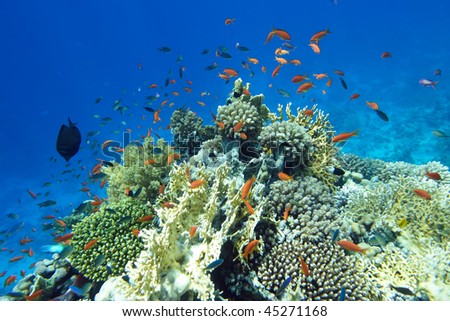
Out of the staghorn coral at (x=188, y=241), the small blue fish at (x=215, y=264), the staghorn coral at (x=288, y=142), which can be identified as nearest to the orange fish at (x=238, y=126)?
the staghorn coral at (x=288, y=142)

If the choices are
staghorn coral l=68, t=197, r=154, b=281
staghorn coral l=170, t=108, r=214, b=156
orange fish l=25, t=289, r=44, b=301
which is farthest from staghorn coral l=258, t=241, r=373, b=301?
staghorn coral l=170, t=108, r=214, b=156

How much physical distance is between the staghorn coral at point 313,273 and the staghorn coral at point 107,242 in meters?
2.41

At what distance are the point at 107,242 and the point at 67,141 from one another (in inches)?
97.4

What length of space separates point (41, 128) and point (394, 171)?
72145 millimetres

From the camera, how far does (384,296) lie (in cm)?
392

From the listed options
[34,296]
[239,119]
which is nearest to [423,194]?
[239,119]

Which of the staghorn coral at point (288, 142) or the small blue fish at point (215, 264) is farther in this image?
the staghorn coral at point (288, 142)

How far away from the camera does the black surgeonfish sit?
9.41 ft

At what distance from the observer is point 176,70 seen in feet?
299

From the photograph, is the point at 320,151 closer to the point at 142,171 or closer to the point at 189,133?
the point at 189,133

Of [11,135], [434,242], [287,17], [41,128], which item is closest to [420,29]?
[287,17]

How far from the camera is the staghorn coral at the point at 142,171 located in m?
6.15

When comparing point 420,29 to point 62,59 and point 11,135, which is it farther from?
point 62,59

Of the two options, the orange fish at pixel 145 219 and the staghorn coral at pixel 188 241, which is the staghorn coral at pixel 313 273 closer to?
the staghorn coral at pixel 188 241
